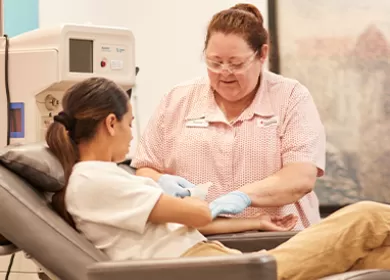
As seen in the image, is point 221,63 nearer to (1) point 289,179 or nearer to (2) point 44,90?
(1) point 289,179

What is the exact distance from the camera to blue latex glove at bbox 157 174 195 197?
2088 mm

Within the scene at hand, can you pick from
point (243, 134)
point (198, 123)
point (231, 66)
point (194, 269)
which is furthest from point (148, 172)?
point (194, 269)

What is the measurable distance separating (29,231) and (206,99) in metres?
0.98

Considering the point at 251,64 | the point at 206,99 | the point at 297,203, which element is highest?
the point at 251,64

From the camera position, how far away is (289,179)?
2.23m

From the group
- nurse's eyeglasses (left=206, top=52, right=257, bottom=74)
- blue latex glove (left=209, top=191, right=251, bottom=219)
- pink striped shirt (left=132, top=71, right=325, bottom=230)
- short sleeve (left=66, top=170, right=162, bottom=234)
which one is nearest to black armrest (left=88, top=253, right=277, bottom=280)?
short sleeve (left=66, top=170, right=162, bottom=234)

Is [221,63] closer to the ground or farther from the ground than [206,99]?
farther from the ground

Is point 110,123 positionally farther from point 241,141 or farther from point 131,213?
point 241,141

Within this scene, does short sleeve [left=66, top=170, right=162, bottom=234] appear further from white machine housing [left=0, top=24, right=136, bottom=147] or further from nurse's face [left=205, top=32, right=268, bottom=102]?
white machine housing [left=0, top=24, right=136, bottom=147]

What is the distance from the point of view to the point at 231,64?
2297mm

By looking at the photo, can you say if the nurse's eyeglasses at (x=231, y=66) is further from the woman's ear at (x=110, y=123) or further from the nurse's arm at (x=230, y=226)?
the woman's ear at (x=110, y=123)

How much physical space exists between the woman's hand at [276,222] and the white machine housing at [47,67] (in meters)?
0.88

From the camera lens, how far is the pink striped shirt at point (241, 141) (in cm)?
230

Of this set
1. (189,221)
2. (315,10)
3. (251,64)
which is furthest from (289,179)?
(315,10)
